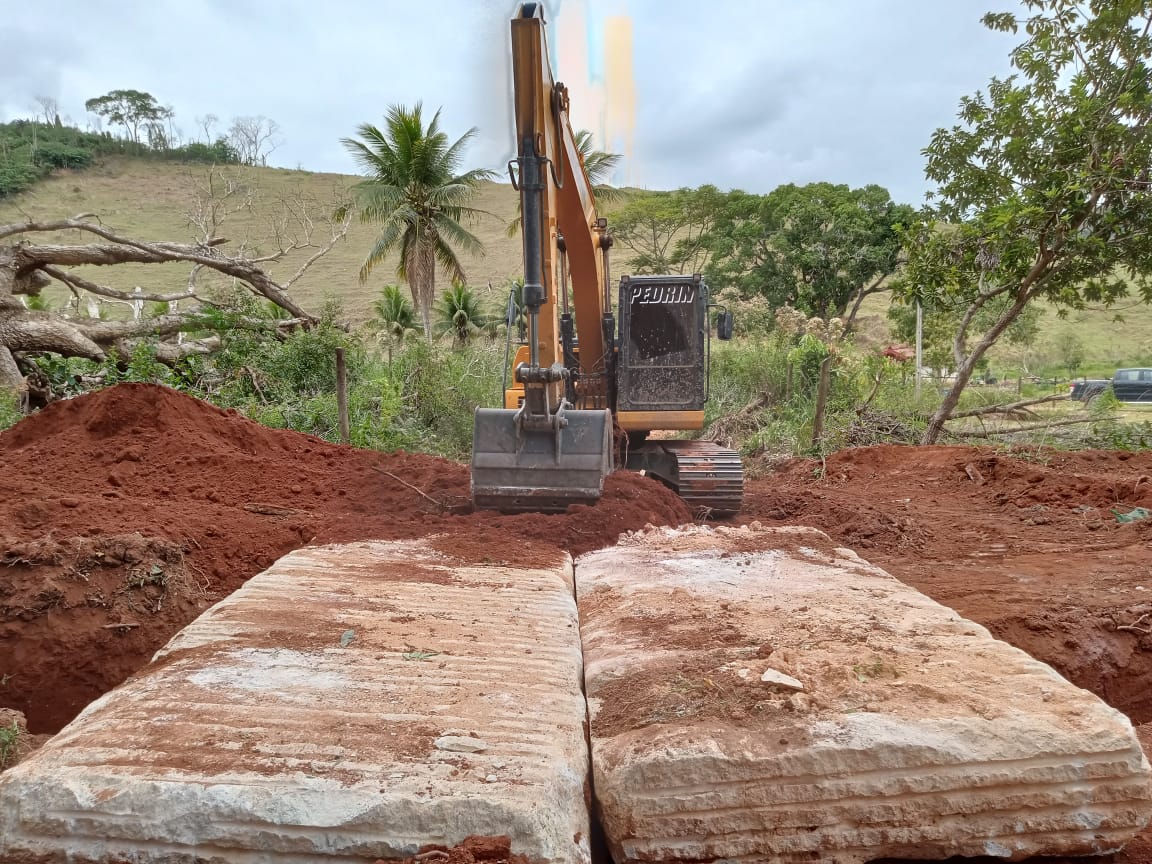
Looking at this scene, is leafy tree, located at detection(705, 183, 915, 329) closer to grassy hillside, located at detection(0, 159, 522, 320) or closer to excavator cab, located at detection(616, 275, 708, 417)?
grassy hillside, located at detection(0, 159, 522, 320)

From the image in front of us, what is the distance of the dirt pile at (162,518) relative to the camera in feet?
12.1

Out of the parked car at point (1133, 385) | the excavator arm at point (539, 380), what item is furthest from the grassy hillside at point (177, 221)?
the excavator arm at point (539, 380)

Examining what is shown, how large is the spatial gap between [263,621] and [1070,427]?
1160 centimetres

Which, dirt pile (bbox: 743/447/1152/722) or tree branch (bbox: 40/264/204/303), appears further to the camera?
tree branch (bbox: 40/264/204/303)

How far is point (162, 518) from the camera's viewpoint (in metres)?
4.83

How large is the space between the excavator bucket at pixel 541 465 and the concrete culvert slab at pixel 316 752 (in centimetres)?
223

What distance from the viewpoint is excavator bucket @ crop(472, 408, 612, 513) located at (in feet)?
17.9

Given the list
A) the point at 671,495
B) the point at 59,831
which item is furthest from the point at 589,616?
the point at 671,495

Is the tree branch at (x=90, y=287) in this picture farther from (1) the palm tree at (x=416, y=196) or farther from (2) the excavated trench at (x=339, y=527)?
(1) the palm tree at (x=416, y=196)

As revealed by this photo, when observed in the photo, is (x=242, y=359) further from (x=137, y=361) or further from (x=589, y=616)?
(x=589, y=616)

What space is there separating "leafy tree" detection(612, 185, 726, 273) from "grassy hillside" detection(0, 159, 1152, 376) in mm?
4349

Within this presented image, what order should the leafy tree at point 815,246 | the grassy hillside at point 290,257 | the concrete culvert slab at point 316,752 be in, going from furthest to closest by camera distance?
the grassy hillside at point 290,257 → the leafy tree at point 815,246 → the concrete culvert slab at point 316,752

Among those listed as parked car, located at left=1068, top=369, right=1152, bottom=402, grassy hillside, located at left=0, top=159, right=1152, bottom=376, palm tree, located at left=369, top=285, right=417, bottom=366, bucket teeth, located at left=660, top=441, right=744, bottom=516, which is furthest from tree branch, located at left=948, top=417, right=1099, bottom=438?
palm tree, located at left=369, top=285, right=417, bottom=366

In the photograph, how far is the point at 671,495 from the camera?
641 cm
